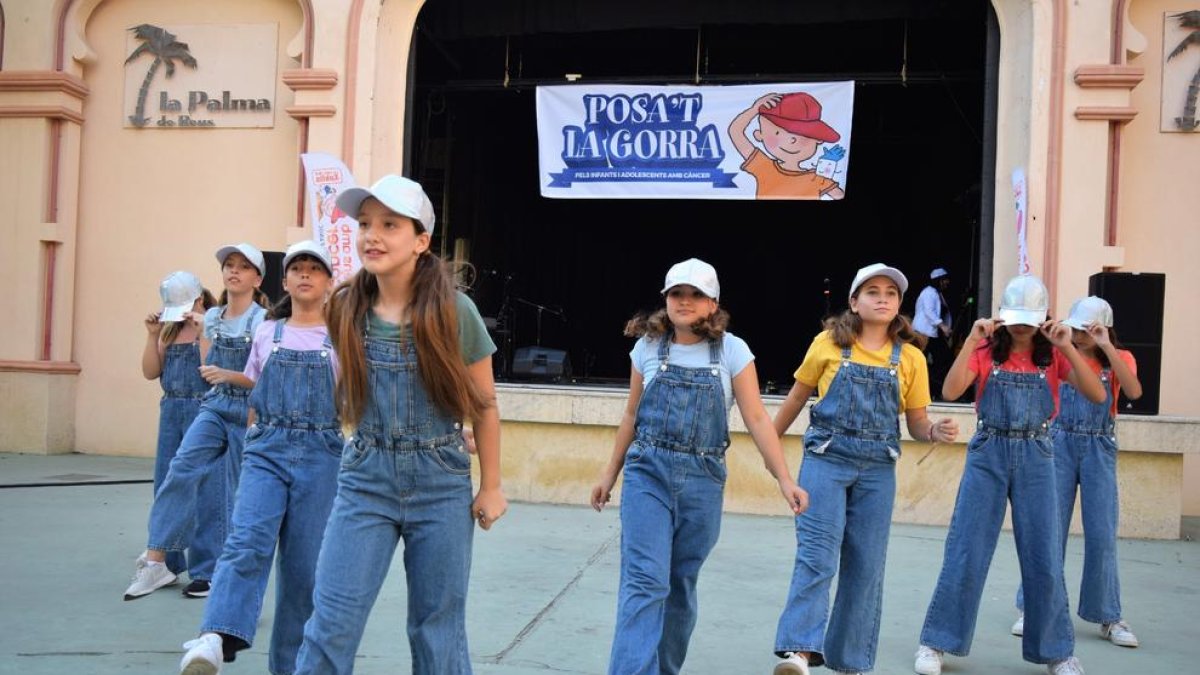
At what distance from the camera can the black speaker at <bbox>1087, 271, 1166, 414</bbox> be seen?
27.3 feet

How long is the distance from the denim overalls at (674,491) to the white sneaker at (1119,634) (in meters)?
2.61

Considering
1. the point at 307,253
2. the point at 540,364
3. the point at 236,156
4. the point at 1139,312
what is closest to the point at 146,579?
the point at 307,253

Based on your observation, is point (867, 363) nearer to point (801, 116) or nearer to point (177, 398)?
point (177, 398)

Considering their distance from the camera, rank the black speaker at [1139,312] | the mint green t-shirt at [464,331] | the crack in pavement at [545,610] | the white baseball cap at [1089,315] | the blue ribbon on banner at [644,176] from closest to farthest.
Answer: the mint green t-shirt at [464,331] < the crack in pavement at [545,610] < the white baseball cap at [1089,315] < the black speaker at [1139,312] < the blue ribbon on banner at [644,176]

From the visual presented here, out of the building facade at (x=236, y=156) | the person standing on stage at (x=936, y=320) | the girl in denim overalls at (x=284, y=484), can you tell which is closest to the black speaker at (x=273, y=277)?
the building facade at (x=236, y=156)

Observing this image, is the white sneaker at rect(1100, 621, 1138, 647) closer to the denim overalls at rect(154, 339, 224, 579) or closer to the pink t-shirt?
the pink t-shirt

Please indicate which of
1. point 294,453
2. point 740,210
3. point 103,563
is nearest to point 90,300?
point 103,563

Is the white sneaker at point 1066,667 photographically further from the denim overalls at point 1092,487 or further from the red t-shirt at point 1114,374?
the red t-shirt at point 1114,374

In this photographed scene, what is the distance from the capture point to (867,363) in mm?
4516

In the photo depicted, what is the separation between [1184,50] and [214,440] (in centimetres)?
874

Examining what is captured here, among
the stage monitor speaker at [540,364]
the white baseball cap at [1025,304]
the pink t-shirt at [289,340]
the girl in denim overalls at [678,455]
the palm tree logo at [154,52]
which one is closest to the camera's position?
the girl in denim overalls at [678,455]

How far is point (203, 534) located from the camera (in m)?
5.73

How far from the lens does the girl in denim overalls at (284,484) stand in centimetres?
403

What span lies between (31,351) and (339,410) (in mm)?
9229
